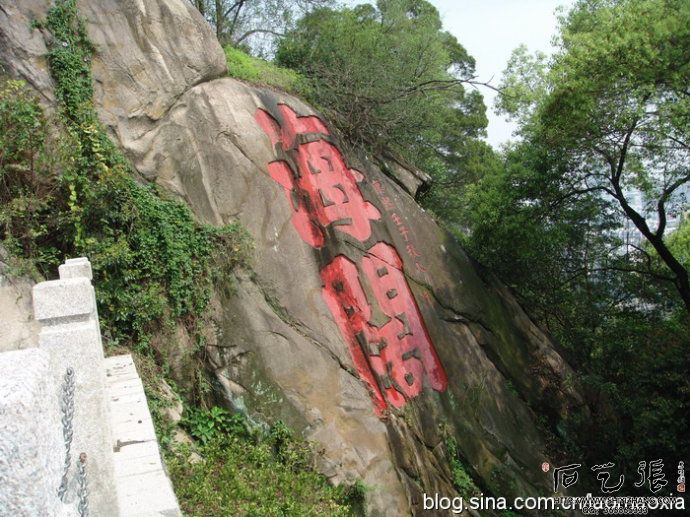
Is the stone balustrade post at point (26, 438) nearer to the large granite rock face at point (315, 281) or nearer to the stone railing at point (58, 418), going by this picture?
the stone railing at point (58, 418)

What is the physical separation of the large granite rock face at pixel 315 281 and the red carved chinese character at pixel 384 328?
0.06ft

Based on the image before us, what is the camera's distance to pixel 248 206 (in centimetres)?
716

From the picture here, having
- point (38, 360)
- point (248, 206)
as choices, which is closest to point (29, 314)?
point (248, 206)

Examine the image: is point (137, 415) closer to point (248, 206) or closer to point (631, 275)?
point (248, 206)

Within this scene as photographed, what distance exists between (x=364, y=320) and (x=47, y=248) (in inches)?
145

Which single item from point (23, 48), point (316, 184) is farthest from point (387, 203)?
point (23, 48)

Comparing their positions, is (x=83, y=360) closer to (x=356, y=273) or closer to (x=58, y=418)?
(x=58, y=418)

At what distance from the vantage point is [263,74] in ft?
28.3

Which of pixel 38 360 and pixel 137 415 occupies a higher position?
pixel 38 360

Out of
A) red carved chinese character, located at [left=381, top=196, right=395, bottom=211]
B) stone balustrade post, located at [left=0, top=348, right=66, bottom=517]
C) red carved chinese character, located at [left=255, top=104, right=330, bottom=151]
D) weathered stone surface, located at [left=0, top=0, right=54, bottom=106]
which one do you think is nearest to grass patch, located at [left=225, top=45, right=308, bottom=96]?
red carved chinese character, located at [left=255, top=104, right=330, bottom=151]

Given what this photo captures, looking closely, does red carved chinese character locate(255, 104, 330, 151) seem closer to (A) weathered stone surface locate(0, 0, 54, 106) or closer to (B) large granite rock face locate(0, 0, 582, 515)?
(B) large granite rock face locate(0, 0, 582, 515)

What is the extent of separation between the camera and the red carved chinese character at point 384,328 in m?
7.13

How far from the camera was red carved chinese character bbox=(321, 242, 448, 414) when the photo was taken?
23.4 feet

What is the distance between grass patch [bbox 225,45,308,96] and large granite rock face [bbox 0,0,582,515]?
0.99 feet
